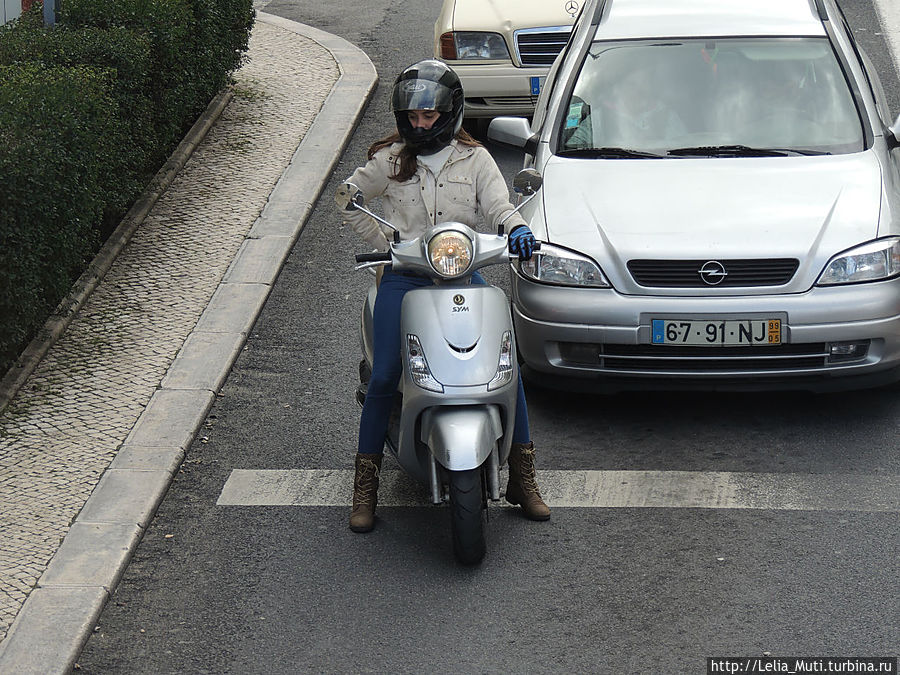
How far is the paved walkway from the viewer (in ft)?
18.9

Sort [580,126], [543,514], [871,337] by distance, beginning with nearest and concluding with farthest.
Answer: [543,514]
[871,337]
[580,126]

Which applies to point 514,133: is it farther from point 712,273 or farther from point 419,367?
point 419,367

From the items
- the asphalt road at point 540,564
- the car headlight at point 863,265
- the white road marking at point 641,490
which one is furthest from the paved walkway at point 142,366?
the car headlight at point 863,265

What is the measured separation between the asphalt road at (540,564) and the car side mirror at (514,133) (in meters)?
1.37

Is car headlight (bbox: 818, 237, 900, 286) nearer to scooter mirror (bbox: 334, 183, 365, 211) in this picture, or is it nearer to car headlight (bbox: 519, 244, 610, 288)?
car headlight (bbox: 519, 244, 610, 288)

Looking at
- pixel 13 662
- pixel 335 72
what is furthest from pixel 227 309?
pixel 335 72

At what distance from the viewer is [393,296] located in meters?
5.91

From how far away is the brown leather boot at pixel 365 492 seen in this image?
20.1ft

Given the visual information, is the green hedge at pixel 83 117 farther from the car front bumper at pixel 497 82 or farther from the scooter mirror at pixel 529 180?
the scooter mirror at pixel 529 180

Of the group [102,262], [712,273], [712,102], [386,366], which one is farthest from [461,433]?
[102,262]

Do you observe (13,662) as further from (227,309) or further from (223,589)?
(227,309)

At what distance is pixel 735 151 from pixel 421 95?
252cm

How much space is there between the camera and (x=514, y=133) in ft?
26.1

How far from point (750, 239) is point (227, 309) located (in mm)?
3270
